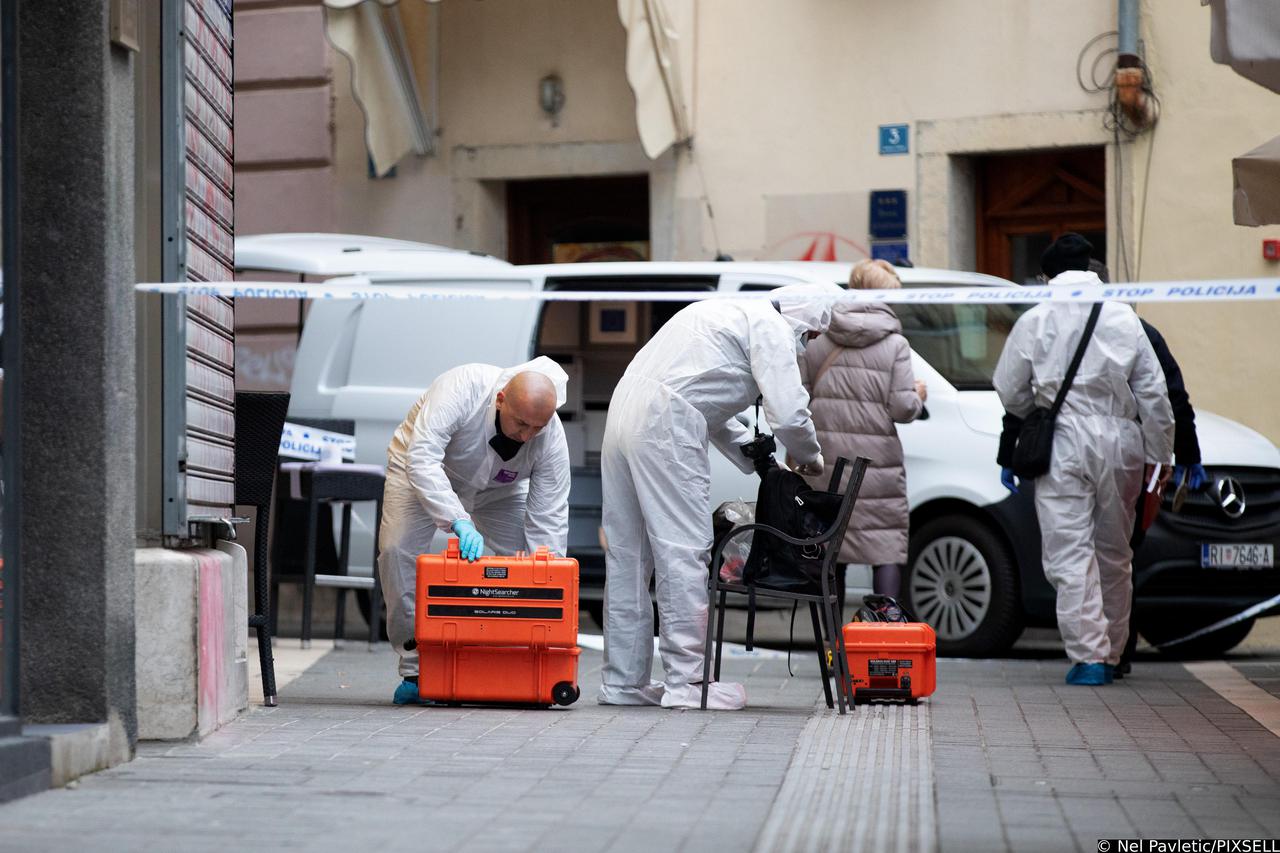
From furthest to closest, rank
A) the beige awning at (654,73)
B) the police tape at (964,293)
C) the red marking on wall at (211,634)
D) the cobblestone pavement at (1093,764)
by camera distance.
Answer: the beige awning at (654,73) → the red marking on wall at (211,634) → the police tape at (964,293) → the cobblestone pavement at (1093,764)

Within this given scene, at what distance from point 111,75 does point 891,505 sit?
4.61 m

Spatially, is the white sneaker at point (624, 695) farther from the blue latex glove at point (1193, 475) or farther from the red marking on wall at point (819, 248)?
the red marking on wall at point (819, 248)

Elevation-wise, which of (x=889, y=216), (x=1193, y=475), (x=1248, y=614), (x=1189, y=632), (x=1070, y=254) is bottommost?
(x=1189, y=632)

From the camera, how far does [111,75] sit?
611 cm

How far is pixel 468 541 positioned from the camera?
766 cm

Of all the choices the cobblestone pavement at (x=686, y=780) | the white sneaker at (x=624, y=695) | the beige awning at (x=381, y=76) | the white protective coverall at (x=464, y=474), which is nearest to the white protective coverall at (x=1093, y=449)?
the cobblestone pavement at (x=686, y=780)

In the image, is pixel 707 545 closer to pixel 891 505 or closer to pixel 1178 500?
pixel 891 505

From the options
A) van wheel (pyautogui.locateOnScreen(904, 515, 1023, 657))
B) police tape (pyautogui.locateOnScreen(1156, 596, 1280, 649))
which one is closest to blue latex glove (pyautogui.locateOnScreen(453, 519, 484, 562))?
van wheel (pyautogui.locateOnScreen(904, 515, 1023, 657))

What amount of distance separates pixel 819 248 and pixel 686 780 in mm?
8377

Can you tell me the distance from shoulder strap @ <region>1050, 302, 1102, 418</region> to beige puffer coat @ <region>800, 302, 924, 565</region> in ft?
2.33

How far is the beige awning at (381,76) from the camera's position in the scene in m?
14.5

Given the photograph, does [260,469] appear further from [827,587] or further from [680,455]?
[827,587]

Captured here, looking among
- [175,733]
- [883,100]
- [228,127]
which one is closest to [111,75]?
[228,127]

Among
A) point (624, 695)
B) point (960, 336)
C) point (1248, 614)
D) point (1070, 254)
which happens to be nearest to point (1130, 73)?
point (960, 336)
